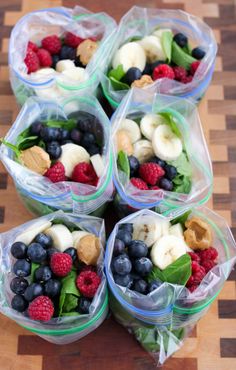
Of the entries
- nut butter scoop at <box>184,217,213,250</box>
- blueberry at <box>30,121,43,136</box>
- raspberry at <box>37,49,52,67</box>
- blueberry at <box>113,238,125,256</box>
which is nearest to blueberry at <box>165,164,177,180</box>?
nut butter scoop at <box>184,217,213,250</box>

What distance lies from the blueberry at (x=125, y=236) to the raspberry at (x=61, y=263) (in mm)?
120

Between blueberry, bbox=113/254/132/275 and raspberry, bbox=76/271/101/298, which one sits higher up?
blueberry, bbox=113/254/132/275

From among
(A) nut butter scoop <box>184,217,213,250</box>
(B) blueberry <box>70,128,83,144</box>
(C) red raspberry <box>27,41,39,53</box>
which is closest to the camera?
(A) nut butter scoop <box>184,217,213,250</box>

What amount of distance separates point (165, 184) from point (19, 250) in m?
0.36

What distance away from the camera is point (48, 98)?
1.38 metres

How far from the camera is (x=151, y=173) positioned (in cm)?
128

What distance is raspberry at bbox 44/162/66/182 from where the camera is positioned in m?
1.27

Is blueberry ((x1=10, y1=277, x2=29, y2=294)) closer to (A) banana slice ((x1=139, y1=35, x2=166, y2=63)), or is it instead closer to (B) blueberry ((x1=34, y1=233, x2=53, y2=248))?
(B) blueberry ((x1=34, y1=233, x2=53, y2=248))

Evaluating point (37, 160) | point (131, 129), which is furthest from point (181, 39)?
point (37, 160)

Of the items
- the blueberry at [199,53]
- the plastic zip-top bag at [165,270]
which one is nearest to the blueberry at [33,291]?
the plastic zip-top bag at [165,270]

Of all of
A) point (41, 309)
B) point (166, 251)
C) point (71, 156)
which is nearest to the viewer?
point (41, 309)

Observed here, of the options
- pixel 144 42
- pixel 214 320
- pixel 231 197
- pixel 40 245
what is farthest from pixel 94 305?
pixel 144 42

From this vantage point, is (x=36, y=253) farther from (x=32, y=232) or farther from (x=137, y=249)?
(x=137, y=249)

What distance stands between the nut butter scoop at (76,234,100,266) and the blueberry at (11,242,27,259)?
0.12 meters
